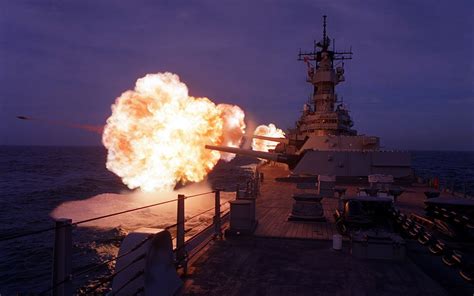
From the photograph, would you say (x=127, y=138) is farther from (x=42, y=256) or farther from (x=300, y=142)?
(x=300, y=142)

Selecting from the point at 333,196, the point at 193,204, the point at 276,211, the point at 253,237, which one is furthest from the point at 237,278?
the point at 193,204

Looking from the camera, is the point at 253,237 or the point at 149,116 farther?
the point at 149,116

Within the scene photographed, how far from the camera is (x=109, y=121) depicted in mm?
A: 18516

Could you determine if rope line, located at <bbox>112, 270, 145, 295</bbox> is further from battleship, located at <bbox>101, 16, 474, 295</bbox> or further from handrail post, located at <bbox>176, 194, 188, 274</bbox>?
handrail post, located at <bbox>176, 194, 188, 274</bbox>

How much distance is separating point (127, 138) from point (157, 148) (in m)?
1.60

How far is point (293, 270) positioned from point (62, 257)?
4.79 metres

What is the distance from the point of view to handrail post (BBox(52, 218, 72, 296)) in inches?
154

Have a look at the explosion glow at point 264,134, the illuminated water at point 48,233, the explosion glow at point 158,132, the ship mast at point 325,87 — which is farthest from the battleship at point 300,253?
the explosion glow at point 264,134

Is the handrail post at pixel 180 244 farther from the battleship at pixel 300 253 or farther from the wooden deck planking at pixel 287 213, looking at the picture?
the wooden deck planking at pixel 287 213

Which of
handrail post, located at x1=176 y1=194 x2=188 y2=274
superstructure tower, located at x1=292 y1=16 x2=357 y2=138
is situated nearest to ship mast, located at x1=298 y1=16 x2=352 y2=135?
superstructure tower, located at x1=292 y1=16 x2=357 y2=138

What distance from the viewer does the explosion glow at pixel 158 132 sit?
1834 centimetres

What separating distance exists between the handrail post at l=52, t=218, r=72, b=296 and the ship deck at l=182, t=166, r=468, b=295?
8.44 ft

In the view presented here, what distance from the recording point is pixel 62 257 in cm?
397

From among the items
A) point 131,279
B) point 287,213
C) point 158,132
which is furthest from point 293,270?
point 158,132
